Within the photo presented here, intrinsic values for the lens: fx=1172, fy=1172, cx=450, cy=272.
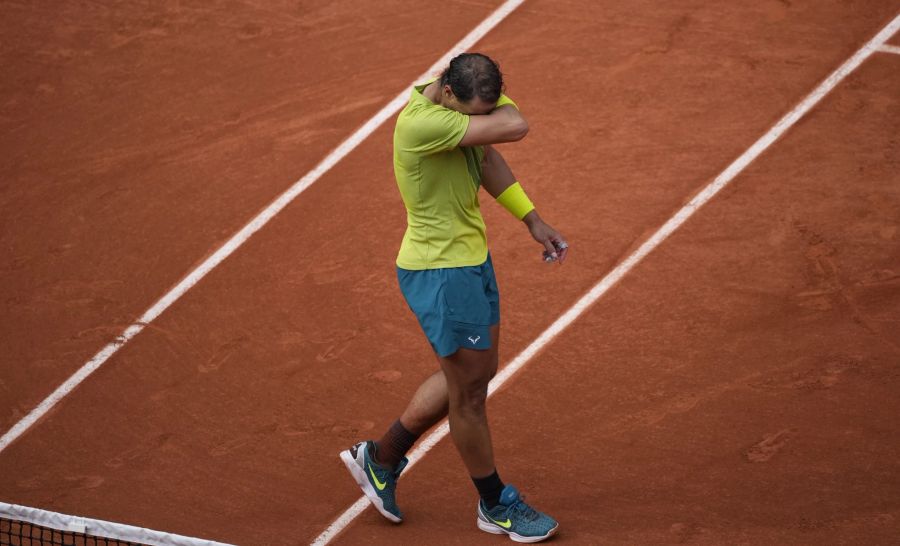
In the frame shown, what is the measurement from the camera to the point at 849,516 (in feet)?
18.7

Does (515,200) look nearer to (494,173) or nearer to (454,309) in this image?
(494,173)

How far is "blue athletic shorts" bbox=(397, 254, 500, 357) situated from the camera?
5328mm

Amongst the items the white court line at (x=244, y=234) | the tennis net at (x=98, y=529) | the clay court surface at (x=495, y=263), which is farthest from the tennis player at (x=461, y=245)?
the white court line at (x=244, y=234)

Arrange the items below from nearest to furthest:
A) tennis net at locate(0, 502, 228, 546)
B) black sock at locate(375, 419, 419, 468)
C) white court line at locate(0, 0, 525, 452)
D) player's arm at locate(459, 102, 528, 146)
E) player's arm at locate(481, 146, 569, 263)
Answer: tennis net at locate(0, 502, 228, 546) → player's arm at locate(459, 102, 528, 146) → player's arm at locate(481, 146, 569, 263) → black sock at locate(375, 419, 419, 468) → white court line at locate(0, 0, 525, 452)

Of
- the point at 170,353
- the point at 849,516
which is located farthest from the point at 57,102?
the point at 849,516

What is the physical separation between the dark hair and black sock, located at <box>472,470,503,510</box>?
1.83m

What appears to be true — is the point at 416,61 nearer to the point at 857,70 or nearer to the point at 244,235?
the point at 244,235

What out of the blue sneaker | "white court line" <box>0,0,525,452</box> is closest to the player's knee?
the blue sneaker

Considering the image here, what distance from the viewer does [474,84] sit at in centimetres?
511

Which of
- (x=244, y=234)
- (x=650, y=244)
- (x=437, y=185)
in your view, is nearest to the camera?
(x=437, y=185)

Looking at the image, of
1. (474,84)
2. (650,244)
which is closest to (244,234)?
(650,244)

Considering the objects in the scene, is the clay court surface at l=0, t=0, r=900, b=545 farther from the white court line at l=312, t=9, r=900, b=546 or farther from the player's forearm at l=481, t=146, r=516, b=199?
the player's forearm at l=481, t=146, r=516, b=199

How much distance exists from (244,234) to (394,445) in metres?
3.26

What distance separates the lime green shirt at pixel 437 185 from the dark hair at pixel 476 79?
0.36 ft
